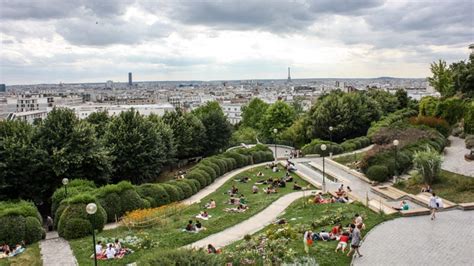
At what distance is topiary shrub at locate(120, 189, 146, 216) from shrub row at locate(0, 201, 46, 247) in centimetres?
456

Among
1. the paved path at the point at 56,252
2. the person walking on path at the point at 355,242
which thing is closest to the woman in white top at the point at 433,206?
the person walking on path at the point at 355,242

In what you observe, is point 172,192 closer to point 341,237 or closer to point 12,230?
point 12,230

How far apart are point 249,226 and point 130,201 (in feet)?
25.5

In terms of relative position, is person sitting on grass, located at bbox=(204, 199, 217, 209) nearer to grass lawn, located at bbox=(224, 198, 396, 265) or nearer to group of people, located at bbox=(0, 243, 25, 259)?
grass lawn, located at bbox=(224, 198, 396, 265)

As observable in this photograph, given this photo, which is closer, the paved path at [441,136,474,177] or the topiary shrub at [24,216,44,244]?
the topiary shrub at [24,216,44,244]

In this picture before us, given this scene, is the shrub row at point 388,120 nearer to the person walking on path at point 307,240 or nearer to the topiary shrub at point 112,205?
the topiary shrub at point 112,205

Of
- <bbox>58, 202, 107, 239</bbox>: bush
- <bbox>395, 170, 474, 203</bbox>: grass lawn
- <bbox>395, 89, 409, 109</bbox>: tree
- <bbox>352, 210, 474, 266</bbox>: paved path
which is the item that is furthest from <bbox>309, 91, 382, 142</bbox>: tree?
<bbox>58, 202, 107, 239</bbox>: bush

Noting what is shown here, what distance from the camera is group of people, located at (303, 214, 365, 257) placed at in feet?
47.9

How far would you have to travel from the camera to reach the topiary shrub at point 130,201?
24703mm

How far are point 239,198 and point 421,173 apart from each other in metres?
10.8

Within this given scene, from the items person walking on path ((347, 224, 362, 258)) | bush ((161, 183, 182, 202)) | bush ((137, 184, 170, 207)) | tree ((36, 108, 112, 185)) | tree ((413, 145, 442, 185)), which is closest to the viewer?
person walking on path ((347, 224, 362, 258))

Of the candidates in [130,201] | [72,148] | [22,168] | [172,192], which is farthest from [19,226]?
[72,148]

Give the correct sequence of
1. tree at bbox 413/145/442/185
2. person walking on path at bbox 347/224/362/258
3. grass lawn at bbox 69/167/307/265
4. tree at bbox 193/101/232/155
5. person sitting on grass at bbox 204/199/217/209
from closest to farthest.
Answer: person walking on path at bbox 347/224/362/258
grass lawn at bbox 69/167/307/265
tree at bbox 413/145/442/185
person sitting on grass at bbox 204/199/217/209
tree at bbox 193/101/232/155

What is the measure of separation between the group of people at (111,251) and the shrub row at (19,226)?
5.16m
